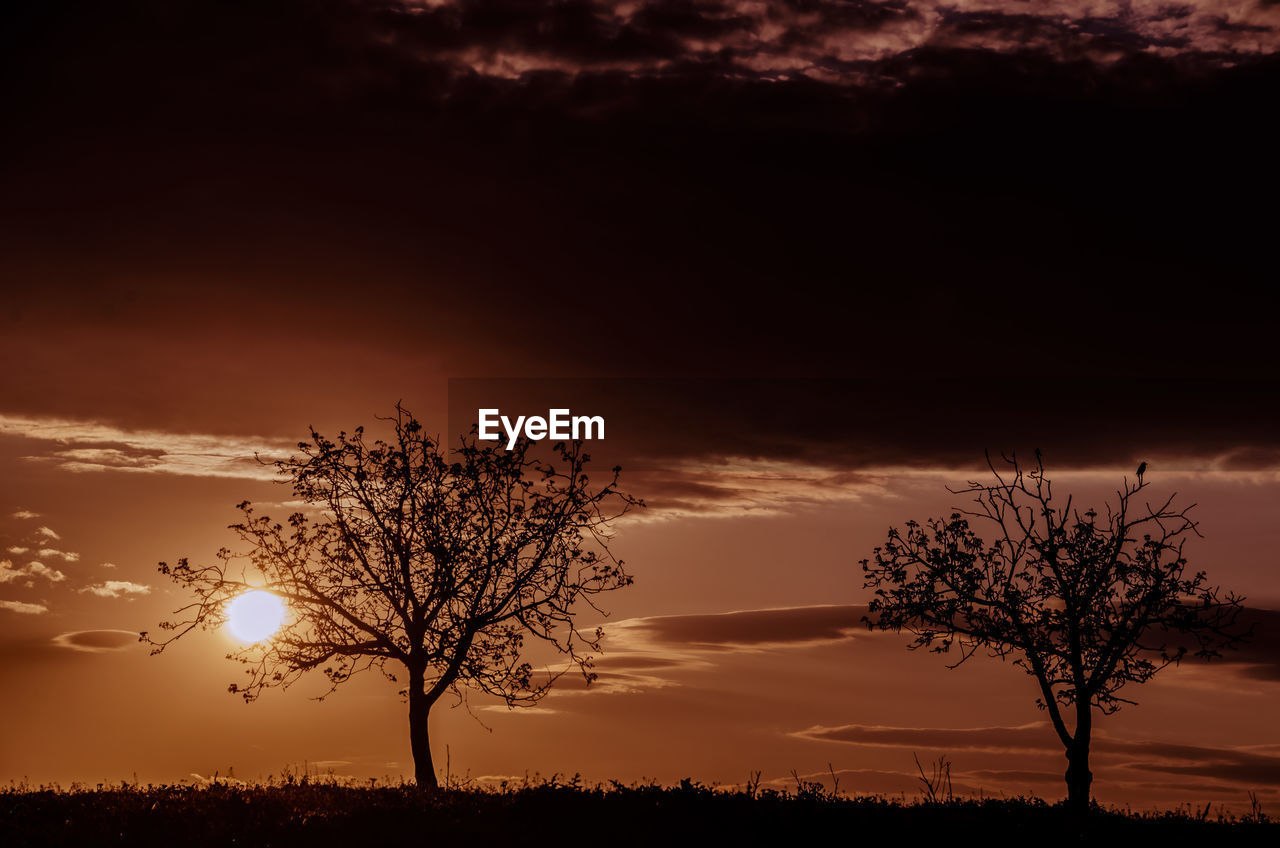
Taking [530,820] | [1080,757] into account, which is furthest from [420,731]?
[1080,757]

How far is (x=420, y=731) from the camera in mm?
28547

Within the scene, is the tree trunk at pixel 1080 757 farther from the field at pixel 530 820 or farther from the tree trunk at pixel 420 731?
the tree trunk at pixel 420 731

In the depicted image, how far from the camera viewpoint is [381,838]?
811 inches

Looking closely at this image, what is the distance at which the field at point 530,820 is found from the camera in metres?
20.8

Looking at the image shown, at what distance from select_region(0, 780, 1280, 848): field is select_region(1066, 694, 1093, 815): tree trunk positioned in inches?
165

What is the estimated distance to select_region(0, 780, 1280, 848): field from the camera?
20.8 meters

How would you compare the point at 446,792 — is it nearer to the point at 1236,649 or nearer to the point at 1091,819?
the point at 1091,819

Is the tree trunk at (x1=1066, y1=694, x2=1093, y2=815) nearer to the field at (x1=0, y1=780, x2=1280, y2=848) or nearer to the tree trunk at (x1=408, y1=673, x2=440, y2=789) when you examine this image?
the field at (x1=0, y1=780, x2=1280, y2=848)

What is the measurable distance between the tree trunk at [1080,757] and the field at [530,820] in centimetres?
419

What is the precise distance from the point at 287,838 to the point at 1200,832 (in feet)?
58.8

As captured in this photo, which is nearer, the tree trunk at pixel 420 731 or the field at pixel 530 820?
the field at pixel 530 820

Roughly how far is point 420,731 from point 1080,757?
16.4 m

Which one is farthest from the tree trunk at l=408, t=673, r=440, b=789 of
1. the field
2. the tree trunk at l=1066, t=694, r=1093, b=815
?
the tree trunk at l=1066, t=694, r=1093, b=815

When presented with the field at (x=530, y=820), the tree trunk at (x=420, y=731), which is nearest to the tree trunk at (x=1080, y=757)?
the field at (x=530, y=820)
